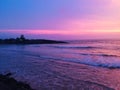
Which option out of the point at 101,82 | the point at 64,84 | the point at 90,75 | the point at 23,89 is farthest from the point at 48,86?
the point at 90,75

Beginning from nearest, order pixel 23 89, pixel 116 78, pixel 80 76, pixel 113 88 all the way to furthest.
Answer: pixel 23 89, pixel 113 88, pixel 116 78, pixel 80 76

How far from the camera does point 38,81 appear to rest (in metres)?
12.5

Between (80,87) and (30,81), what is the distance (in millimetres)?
2816

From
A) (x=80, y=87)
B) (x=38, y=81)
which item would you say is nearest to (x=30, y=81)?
(x=38, y=81)

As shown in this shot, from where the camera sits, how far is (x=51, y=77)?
45.2 feet

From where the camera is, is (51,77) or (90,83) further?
(51,77)

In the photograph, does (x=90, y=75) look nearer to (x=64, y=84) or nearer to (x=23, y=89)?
(x=64, y=84)

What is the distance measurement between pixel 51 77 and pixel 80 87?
9.88 ft

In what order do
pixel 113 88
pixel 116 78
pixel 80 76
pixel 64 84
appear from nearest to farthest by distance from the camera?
1. pixel 113 88
2. pixel 64 84
3. pixel 116 78
4. pixel 80 76

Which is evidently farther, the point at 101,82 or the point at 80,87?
the point at 101,82

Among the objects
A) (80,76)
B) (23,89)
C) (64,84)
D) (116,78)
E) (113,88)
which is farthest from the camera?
(80,76)

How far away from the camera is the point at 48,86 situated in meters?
11.3

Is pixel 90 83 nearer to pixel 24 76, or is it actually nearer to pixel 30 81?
pixel 30 81

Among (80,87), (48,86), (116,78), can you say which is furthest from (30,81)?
(116,78)
